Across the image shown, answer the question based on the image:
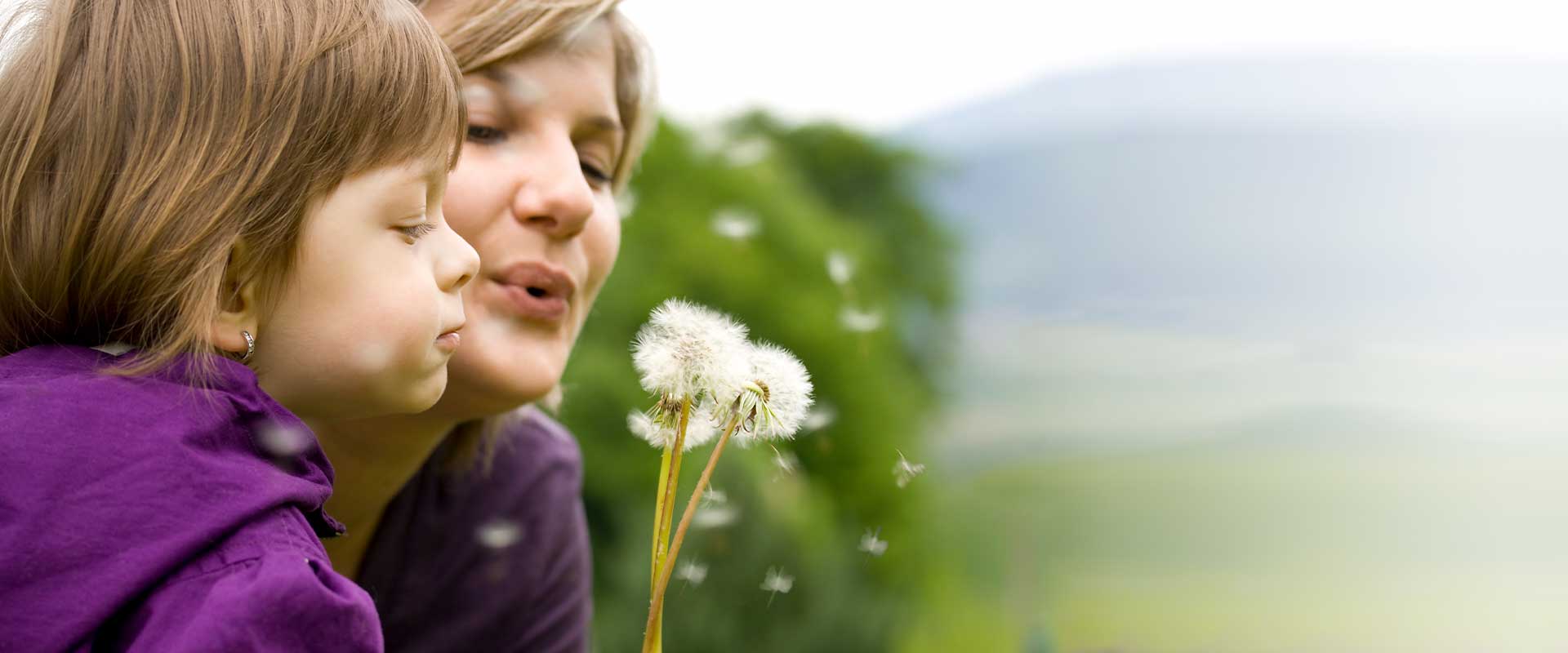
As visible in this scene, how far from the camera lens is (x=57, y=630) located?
36.3 inches

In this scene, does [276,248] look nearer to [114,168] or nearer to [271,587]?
[114,168]

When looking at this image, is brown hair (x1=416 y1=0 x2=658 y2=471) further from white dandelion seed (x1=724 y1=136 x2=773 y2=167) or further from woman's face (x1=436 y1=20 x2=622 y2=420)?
white dandelion seed (x1=724 y1=136 x2=773 y2=167)

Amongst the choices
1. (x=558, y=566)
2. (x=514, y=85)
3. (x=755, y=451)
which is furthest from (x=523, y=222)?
(x=755, y=451)

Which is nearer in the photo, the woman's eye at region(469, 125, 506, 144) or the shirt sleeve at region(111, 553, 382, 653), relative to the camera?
the shirt sleeve at region(111, 553, 382, 653)

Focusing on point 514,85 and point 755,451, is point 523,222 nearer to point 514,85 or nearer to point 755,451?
point 514,85

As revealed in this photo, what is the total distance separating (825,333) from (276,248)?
14.1 feet

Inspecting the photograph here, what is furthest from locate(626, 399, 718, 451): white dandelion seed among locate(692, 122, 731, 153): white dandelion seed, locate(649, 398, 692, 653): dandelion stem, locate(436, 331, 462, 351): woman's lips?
locate(692, 122, 731, 153): white dandelion seed

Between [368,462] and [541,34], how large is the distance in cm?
64

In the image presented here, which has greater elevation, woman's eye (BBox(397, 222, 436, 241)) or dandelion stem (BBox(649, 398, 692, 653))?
woman's eye (BBox(397, 222, 436, 241))

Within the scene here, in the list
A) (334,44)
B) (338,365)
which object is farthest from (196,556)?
(334,44)

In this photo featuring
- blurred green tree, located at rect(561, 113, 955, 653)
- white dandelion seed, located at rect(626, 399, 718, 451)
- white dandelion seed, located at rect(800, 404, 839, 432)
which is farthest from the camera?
blurred green tree, located at rect(561, 113, 955, 653)

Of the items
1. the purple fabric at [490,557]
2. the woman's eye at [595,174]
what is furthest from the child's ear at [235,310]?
the purple fabric at [490,557]

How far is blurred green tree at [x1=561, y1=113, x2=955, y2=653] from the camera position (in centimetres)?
397

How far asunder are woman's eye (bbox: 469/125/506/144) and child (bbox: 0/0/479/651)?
402mm
